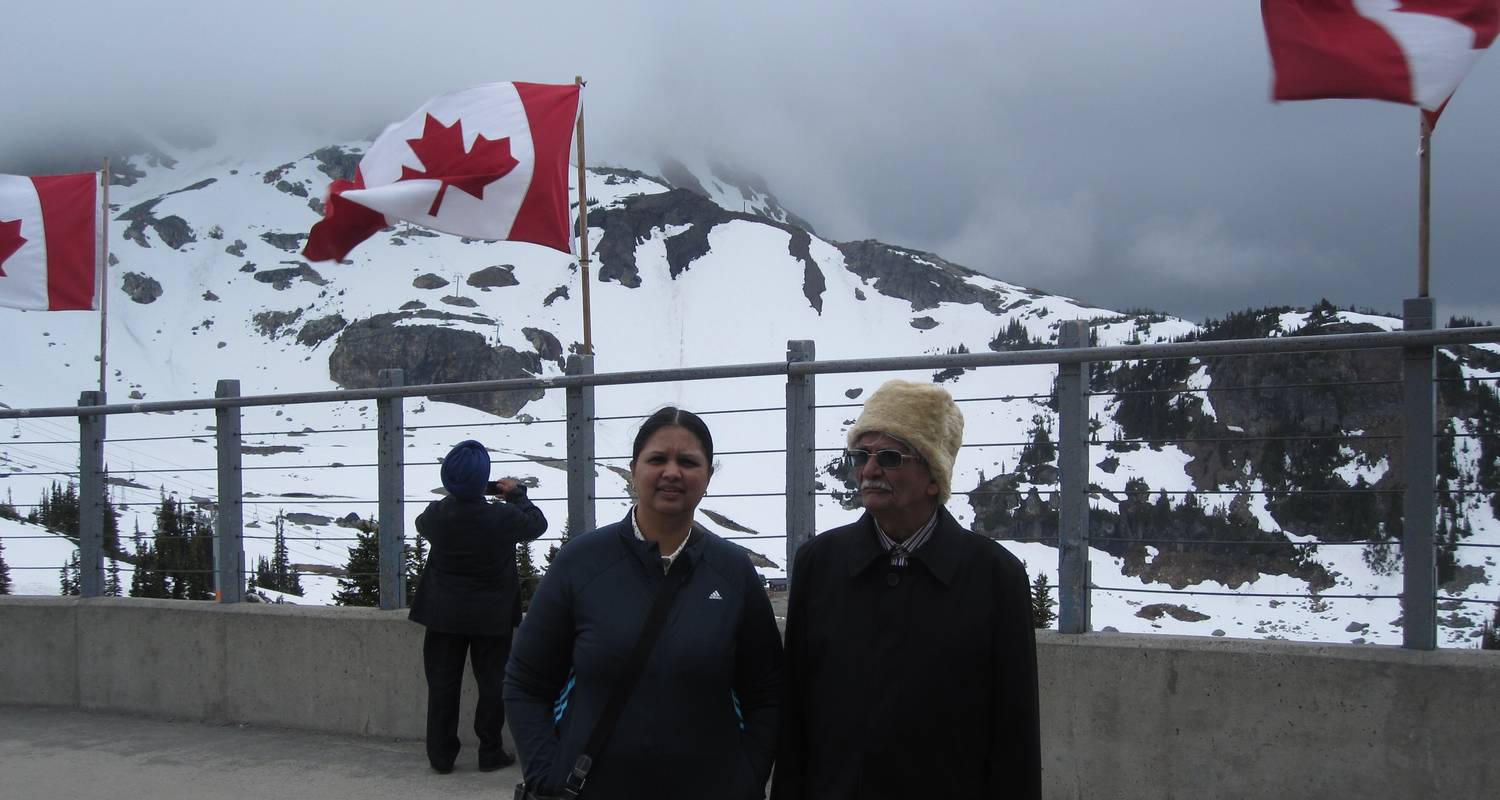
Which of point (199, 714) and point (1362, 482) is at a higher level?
point (1362, 482)

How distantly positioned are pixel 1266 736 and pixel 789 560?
7.08ft

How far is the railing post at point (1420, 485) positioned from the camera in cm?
452

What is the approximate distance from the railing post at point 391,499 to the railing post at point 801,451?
245 cm

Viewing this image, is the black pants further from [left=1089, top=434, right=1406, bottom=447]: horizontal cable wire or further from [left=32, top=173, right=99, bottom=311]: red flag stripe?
[left=32, top=173, right=99, bottom=311]: red flag stripe

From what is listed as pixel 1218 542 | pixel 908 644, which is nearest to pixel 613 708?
pixel 908 644

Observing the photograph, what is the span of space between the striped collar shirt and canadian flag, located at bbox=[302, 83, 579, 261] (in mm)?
4883

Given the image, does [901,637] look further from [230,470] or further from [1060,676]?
[230,470]

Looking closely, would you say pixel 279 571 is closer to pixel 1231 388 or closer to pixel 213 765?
pixel 213 765

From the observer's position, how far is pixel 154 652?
759 cm

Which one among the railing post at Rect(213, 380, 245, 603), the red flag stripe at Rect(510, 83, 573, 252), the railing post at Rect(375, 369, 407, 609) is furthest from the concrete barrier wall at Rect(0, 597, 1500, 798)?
the railing post at Rect(213, 380, 245, 603)

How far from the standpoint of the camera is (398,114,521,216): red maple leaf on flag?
7.54m

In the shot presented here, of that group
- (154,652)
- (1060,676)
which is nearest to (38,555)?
(154,652)

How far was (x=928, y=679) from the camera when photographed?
2812mm

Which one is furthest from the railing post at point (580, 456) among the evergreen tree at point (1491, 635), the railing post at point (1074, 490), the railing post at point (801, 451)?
the evergreen tree at point (1491, 635)
